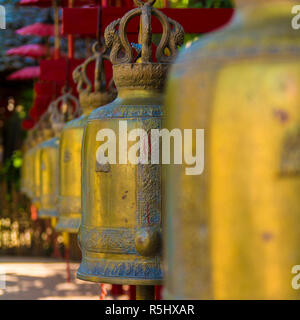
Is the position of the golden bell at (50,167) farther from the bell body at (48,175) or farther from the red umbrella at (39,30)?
the red umbrella at (39,30)

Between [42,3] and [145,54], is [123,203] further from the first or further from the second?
[42,3]

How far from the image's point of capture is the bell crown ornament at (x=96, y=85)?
385 cm

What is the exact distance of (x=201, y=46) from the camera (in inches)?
60.6

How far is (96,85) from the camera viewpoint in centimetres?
396

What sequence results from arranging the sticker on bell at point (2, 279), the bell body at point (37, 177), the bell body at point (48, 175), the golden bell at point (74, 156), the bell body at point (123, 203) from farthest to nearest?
the sticker on bell at point (2, 279) < the bell body at point (37, 177) < the bell body at point (48, 175) < the golden bell at point (74, 156) < the bell body at point (123, 203)

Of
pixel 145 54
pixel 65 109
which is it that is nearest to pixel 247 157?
pixel 145 54

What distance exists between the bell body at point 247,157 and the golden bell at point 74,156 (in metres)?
2.48

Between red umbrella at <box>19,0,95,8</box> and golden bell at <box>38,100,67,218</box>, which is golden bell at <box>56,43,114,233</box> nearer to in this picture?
golden bell at <box>38,100,67,218</box>

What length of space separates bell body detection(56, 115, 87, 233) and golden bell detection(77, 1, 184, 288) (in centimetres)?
154

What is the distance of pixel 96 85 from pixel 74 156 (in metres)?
0.77

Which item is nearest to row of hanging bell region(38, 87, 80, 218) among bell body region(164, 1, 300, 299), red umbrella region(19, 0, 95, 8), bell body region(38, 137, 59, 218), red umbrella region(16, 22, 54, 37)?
bell body region(38, 137, 59, 218)

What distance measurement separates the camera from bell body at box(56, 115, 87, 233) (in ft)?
14.4

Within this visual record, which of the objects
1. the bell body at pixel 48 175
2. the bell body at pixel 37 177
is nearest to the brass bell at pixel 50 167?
the bell body at pixel 48 175

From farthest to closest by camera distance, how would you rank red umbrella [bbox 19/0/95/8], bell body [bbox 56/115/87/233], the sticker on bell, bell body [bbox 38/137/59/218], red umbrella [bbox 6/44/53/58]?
red umbrella [bbox 6/44/53/58] → the sticker on bell → red umbrella [bbox 19/0/95/8] → bell body [bbox 38/137/59/218] → bell body [bbox 56/115/87/233]
